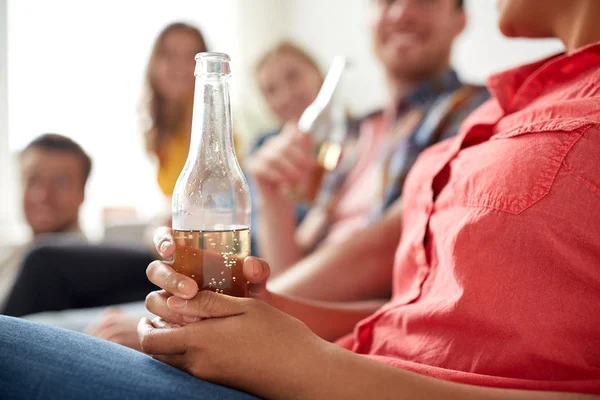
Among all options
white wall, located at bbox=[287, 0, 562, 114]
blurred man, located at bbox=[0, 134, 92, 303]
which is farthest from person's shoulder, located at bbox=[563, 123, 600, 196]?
blurred man, located at bbox=[0, 134, 92, 303]

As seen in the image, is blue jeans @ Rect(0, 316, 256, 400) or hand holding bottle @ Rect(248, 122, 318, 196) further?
hand holding bottle @ Rect(248, 122, 318, 196)

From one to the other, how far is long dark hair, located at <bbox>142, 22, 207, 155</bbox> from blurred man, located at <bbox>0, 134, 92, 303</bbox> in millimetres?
468

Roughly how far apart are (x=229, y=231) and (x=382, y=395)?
0.73ft

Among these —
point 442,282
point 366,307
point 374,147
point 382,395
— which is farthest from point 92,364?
point 374,147

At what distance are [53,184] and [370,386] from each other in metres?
2.00

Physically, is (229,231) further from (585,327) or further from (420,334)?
(585,327)

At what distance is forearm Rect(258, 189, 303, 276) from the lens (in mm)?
1480

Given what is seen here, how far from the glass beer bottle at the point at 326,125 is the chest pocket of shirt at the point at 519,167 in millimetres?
668

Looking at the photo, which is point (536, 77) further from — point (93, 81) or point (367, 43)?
point (93, 81)

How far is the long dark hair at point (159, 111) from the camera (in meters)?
2.71

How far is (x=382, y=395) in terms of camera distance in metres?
0.57

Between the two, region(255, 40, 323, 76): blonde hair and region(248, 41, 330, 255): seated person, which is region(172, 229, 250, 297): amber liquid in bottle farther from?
region(255, 40, 323, 76): blonde hair

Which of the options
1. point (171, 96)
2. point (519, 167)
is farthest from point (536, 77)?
point (171, 96)

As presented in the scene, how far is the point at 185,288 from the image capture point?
584 millimetres
